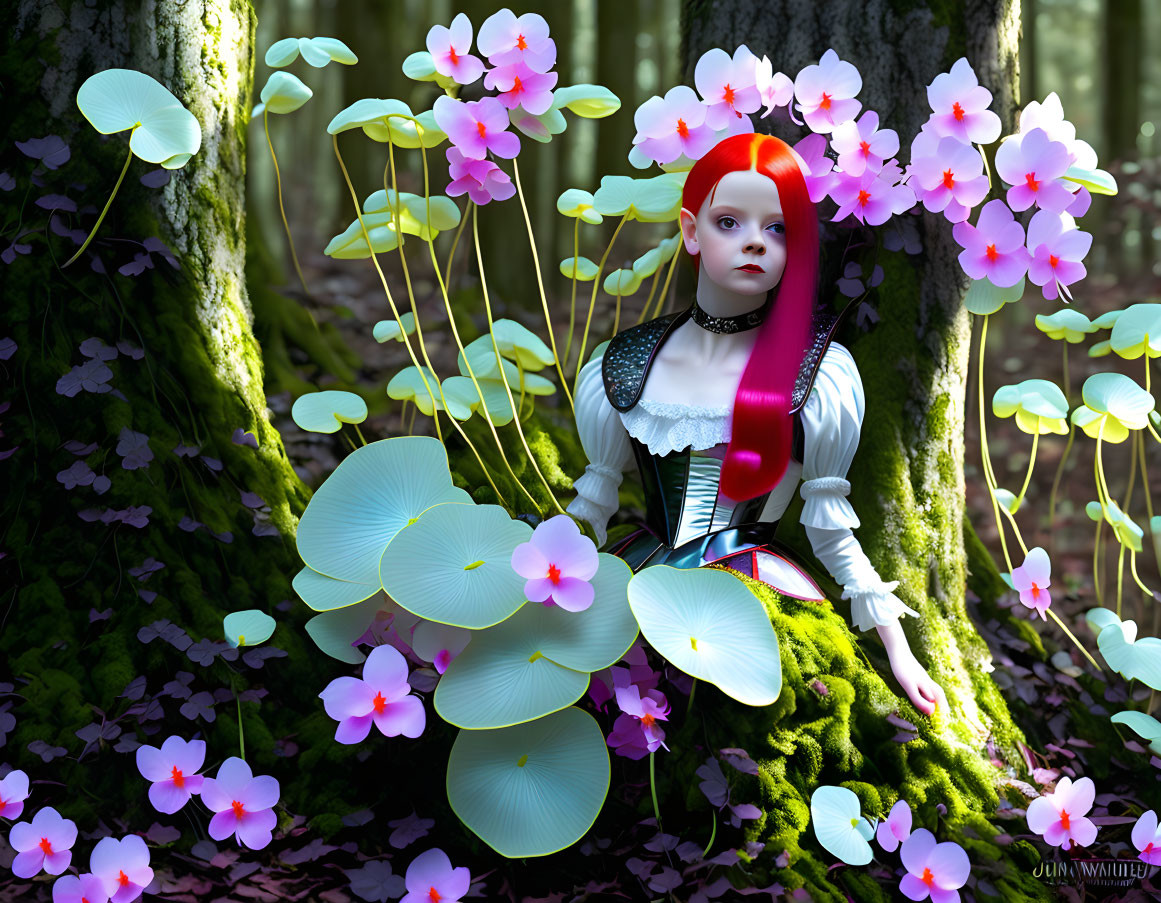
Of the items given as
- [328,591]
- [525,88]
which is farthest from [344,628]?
[525,88]

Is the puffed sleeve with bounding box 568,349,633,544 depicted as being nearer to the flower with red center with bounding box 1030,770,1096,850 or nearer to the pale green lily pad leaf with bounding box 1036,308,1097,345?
the flower with red center with bounding box 1030,770,1096,850

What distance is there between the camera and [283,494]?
1.93 metres

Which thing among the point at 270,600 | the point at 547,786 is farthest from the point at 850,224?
the point at 270,600

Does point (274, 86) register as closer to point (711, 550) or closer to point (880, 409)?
point (711, 550)

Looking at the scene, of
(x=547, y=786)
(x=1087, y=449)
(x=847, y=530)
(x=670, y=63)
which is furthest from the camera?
(x=670, y=63)

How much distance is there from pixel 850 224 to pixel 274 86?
1.32 m

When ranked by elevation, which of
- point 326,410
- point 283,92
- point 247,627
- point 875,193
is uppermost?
point 283,92

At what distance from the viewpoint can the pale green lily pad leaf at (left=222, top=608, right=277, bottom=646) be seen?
1.67m

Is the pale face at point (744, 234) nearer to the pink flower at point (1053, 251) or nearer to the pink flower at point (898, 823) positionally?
the pink flower at point (1053, 251)

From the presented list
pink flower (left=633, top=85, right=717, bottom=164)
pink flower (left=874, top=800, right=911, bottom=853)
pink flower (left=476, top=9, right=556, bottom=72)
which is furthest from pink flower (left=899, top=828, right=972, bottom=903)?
pink flower (left=476, top=9, right=556, bottom=72)

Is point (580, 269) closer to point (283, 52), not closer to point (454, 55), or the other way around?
point (454, 55)

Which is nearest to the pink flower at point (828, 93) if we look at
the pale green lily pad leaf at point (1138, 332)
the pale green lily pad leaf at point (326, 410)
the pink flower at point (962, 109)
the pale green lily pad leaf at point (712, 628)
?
the pink flower at point (962, 109)

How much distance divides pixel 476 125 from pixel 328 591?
39.5 inches

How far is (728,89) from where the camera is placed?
1829 mm
